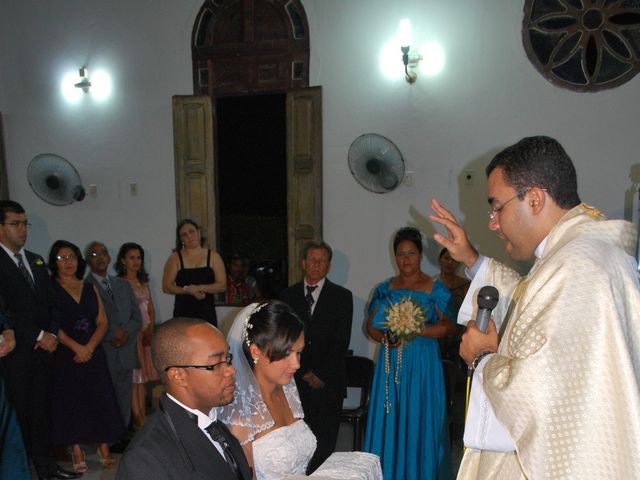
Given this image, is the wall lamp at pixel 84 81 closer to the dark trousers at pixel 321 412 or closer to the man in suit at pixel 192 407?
the dark trousers at pixel 321 412

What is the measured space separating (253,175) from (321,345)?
5.43 m

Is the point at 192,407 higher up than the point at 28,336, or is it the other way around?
the point at 192,407

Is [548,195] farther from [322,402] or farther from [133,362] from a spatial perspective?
[133,362]

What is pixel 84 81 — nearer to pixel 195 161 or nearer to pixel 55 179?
pixel 55 179

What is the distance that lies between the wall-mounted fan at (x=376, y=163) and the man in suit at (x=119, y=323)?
2.66 metres

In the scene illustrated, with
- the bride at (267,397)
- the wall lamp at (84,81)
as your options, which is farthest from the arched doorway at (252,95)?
the bride at (267,397)

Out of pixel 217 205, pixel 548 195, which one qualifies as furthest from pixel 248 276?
pixel 548 195

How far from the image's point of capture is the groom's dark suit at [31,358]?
4598mm

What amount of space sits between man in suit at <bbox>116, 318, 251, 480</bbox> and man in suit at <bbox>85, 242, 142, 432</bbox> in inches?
138

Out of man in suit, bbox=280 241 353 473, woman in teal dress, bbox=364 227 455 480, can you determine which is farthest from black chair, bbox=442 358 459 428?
man in suit, bbox=280 241 353 473

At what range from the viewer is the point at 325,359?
4.86m

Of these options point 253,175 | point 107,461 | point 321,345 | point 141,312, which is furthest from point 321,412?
point 253,175

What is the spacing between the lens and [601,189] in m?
5.84

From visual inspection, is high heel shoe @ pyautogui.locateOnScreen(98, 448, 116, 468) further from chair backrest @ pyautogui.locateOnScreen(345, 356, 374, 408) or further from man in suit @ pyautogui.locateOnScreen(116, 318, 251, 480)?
man in suit @ pyautogui.locateOnScreen(116, 318, 251, 480)
